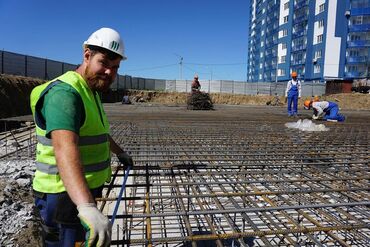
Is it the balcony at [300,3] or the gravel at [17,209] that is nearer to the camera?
the gravel at [17,209]

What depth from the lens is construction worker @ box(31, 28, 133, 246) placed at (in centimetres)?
154

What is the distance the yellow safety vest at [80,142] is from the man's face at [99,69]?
5cm

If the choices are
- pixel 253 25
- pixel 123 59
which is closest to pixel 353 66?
pixel 253 25

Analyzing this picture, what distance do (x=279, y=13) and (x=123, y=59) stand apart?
59099 mm

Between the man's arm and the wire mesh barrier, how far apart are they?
1.50 m

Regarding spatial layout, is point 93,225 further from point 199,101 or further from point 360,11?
point 360,11

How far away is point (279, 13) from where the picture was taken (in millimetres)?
55875

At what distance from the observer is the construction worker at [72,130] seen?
60.4 inches

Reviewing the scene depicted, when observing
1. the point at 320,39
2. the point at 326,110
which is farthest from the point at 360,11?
the point at 326,110

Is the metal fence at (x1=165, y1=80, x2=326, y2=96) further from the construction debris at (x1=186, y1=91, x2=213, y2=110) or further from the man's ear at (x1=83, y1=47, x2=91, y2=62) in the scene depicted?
the man's ear at (x1=83, y1=47, x2=91, y2=62)

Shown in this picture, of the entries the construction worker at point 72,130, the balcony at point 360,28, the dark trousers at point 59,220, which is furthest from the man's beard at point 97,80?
the balcony at point 360,28

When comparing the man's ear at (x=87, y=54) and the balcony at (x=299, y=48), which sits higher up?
the balcony at (x=299, y=48)

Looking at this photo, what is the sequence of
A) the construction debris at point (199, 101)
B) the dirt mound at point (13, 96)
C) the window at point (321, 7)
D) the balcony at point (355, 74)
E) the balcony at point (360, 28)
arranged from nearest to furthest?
the dirt mound at point (13, 96)
the construction debris at point (199, 101)
the balcony at point (360, 28)
the balcony at point (355, 74)
the window at point (321, 7)

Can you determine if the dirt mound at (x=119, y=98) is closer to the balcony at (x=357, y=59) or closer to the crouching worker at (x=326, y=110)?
the crouching worker at (x=326, y=110)
